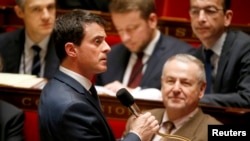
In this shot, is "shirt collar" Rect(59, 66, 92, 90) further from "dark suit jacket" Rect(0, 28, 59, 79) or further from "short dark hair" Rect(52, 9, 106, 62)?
"dark suit jacket" Rect(0, 28, 59, 79)

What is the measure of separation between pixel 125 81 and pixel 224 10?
15.4 inches

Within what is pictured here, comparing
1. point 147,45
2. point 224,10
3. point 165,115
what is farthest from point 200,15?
point 165,115

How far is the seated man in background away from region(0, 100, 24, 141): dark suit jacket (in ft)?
1.27

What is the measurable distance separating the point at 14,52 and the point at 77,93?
954 millimetres

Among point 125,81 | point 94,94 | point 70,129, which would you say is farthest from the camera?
point 125,81

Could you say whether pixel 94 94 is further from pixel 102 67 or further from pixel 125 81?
pixel 125 81

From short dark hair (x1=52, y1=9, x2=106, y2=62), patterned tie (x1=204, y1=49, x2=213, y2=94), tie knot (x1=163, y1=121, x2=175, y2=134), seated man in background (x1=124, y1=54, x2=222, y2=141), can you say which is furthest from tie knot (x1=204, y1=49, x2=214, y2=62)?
short dark hair (x1=52, y1=9, x2=106, y2=62)

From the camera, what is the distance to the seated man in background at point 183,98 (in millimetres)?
1372

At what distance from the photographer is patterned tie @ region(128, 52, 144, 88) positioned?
1765 millimetres

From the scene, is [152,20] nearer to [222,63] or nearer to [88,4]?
[222,63]

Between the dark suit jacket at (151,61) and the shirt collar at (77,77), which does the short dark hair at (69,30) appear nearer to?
the shirt collar at (77,77)

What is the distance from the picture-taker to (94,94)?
1126 millimetres

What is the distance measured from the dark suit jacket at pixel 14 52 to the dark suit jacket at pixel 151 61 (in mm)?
184

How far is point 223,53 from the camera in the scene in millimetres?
1602
